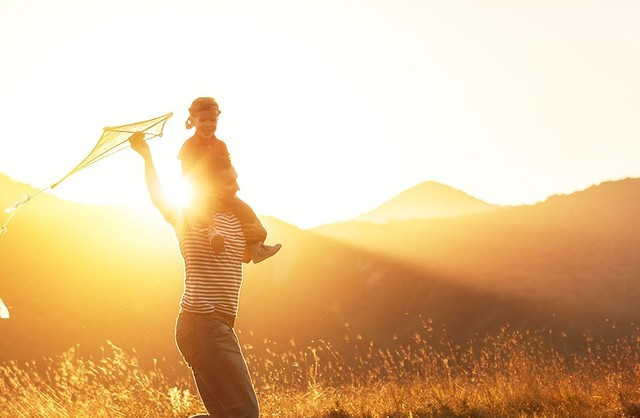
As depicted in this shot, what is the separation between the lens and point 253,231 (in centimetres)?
360

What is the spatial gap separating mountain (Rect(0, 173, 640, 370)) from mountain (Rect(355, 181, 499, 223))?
106354mm

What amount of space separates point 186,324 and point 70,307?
97.3 feet

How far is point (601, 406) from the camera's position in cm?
615

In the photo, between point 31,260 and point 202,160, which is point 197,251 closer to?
point 202,160

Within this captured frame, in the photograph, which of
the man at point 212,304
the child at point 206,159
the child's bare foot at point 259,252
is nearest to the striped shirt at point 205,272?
the man at point 212,304

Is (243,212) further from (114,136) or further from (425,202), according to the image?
(425,202)

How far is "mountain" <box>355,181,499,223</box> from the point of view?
15050 centimetres

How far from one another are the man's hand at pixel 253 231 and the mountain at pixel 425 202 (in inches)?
5662

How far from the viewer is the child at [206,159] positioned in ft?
11.4

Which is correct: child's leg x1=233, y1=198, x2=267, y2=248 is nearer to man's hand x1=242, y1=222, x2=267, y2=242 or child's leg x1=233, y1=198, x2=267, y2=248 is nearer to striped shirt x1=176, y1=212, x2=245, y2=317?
man's hand x1=242, y1=222, x2=267, y2=242

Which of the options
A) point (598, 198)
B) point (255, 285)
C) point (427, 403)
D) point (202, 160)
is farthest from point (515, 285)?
point (202, 160)

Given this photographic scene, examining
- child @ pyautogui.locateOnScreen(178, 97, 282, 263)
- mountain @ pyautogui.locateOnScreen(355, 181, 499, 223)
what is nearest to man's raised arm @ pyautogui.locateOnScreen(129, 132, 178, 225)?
child @ pyautogui.locateOnScreen(178, 97, 282, 263)

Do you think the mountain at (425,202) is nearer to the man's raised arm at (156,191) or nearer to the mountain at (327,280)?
the mountain at (327,280)

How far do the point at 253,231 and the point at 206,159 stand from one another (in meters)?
0.45
